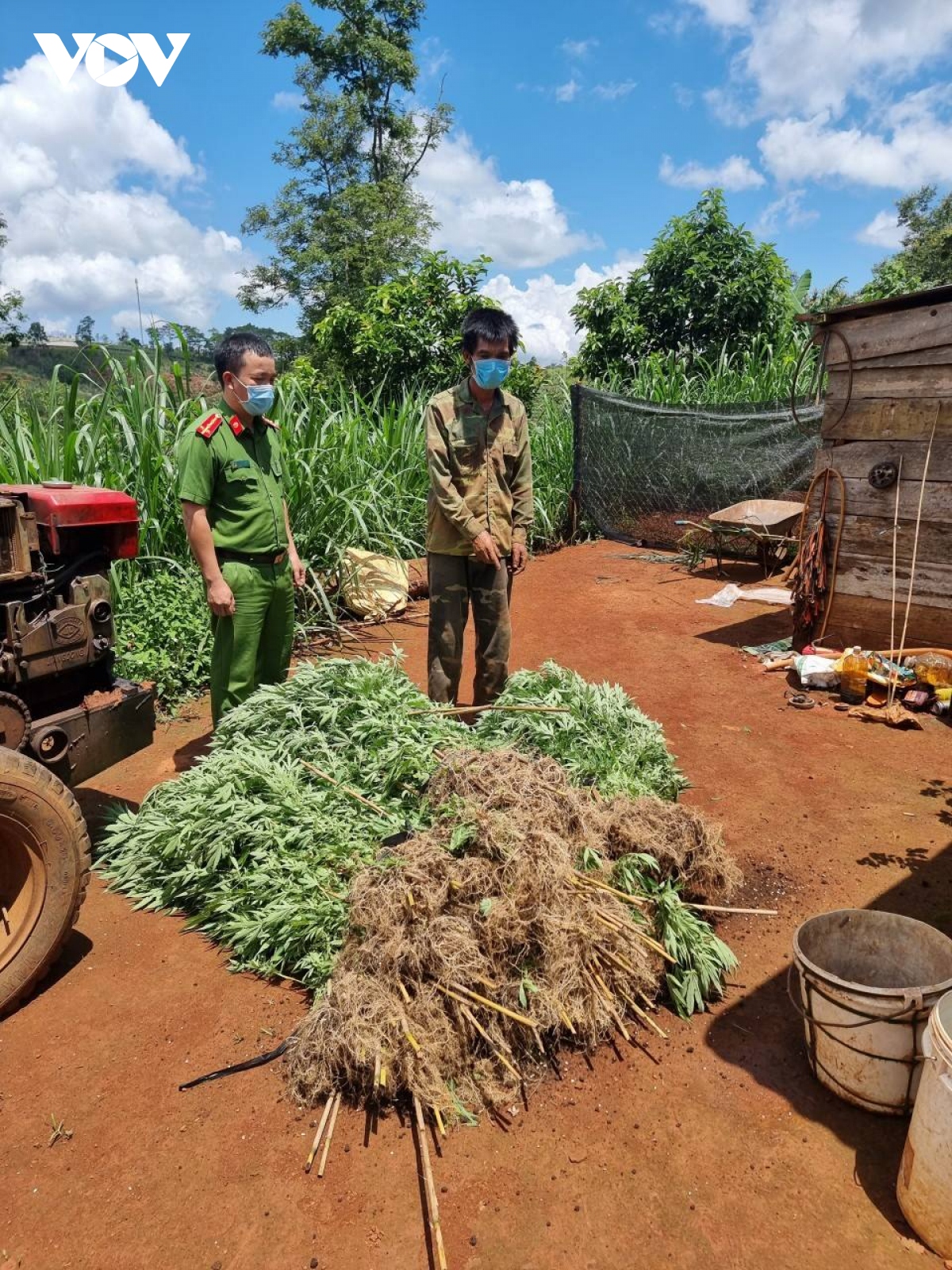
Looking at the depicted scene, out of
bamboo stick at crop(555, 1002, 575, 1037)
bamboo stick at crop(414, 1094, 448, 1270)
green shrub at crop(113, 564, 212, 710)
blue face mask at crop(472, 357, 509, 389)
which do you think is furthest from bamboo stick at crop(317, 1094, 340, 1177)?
green shrub at crop(113, 564, 212, 710)

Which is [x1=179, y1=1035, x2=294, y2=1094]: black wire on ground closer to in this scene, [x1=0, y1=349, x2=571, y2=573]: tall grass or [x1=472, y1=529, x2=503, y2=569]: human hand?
[x1=472, y1=529, x2=503, y2=569]: human hand

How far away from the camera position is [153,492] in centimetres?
537

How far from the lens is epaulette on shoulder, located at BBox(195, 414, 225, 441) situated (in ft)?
10.9

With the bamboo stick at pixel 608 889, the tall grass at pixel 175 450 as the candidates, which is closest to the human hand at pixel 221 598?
the bamboo stick at pixel 608 889

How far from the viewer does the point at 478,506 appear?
389 centimetres

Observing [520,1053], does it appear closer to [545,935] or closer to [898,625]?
[545,935]

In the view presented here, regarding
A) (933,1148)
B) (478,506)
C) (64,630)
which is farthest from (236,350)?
(933,1148)

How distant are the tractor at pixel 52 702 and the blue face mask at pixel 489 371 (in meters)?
1.64

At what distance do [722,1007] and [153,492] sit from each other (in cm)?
465

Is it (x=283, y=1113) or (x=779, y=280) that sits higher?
(x=779, y=280)

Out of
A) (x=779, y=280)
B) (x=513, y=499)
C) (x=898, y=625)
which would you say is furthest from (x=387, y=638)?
(x=779, y=280)

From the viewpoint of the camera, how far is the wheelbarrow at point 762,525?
7824 millimetres

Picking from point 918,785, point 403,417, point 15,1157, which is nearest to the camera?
point 15,1157

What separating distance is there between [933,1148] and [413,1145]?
1171 mm
